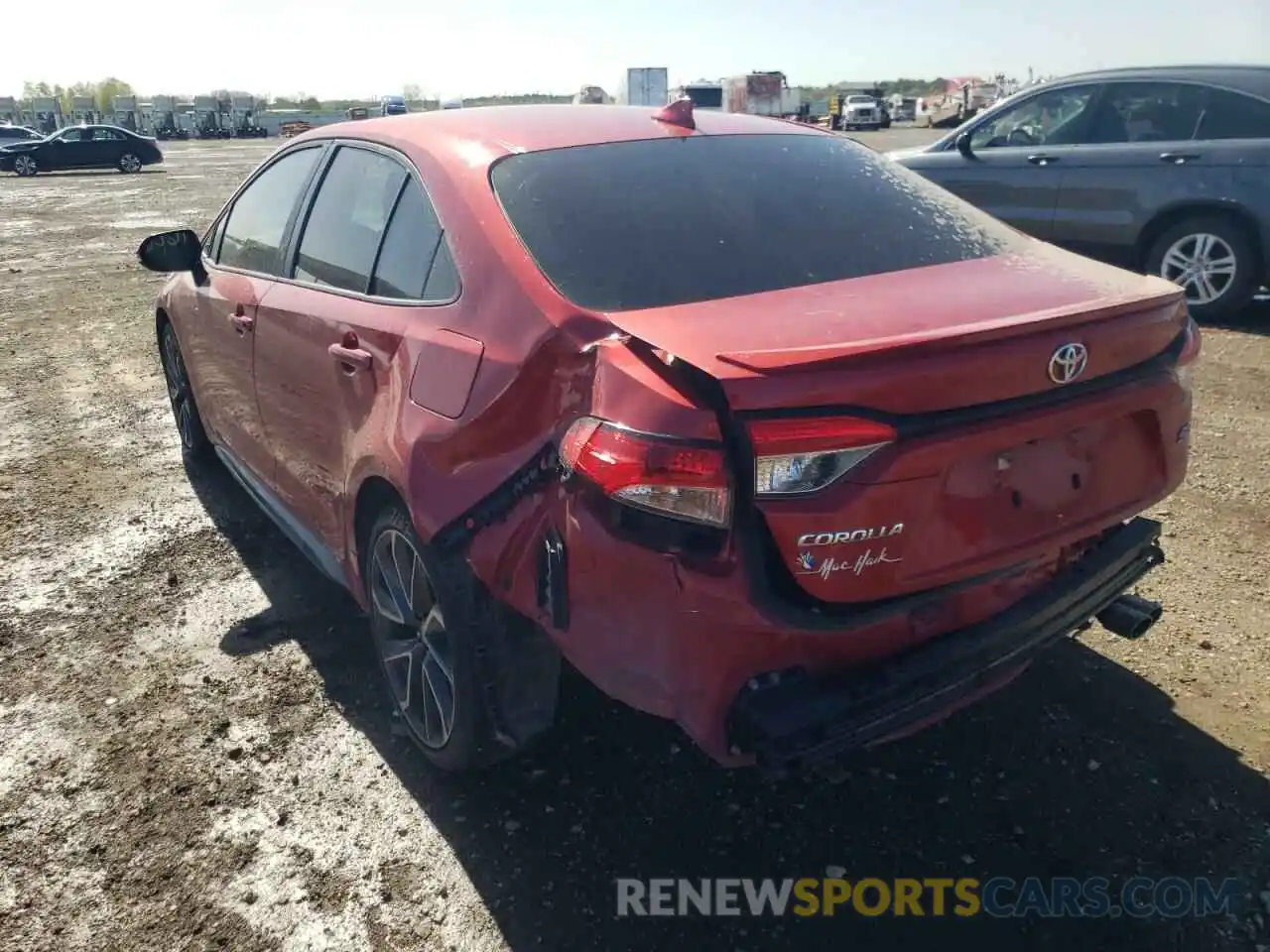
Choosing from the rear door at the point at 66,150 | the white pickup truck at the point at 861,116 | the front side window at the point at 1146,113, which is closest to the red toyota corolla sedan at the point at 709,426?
the front side window at the point at 1146,113

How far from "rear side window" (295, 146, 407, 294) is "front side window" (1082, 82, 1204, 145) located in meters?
6.32

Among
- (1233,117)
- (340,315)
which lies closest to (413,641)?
(340,315)

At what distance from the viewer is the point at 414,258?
282 cm

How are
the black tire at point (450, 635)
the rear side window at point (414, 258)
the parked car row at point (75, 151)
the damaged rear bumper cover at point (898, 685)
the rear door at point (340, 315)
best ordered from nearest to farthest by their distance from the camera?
the damaged rear bumper cover at point (898, 685), the black tire at point (450, 635), the rear side window at point (414, 258), the rear door at point (340, 315), the parked car row at point (75, 151)

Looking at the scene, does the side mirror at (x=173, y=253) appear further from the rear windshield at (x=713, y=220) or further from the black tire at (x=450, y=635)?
the rear windshield at (x=713, y=220)

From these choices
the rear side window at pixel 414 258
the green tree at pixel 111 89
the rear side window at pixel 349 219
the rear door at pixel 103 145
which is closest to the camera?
the rear side window at pixel 414 258

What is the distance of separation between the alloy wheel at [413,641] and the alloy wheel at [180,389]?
2609 millimetres

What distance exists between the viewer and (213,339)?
4242 mm

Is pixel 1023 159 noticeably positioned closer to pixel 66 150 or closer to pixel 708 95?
pixel 66 150

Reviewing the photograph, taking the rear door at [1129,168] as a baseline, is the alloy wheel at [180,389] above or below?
below

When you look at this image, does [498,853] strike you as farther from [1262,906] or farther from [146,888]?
[1262,906]

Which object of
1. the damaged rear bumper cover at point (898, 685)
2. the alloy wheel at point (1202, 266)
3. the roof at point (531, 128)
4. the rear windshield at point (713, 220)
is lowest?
the damaged rear bumper cover at point (898, 685)

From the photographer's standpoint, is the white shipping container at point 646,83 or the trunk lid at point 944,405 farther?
the white shipping container at point 646,83

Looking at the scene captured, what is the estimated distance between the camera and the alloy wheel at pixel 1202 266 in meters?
7.05
